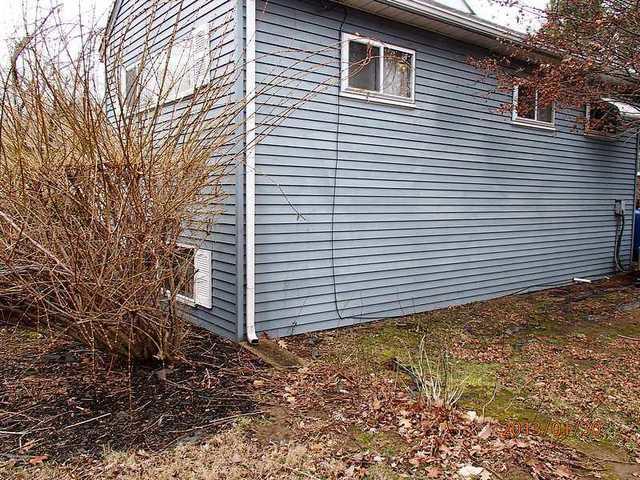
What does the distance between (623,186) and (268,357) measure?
912 centimetres

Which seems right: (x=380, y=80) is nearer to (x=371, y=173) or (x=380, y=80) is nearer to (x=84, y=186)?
(x=371, y=173)

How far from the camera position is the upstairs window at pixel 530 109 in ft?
26.6

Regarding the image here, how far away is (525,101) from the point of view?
8.20m

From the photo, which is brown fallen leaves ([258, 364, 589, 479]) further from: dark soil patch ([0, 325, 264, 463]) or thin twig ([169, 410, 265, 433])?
dark soil patch ([0, 325, 264, 463])

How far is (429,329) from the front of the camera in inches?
257

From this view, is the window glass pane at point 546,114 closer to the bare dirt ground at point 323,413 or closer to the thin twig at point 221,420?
the bare dirt ground at point 323,413

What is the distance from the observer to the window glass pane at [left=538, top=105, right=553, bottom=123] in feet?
29.0

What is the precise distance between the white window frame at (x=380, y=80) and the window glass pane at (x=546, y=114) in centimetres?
313

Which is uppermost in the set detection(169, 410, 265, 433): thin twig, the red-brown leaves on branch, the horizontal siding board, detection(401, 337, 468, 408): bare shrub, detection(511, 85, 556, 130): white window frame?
the red-brown leaves on branch

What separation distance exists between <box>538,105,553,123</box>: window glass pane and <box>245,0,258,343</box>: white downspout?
5584mm

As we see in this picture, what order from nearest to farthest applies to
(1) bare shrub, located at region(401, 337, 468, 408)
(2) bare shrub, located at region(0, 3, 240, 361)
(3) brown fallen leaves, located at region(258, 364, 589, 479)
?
1. (3) brown fallen leaves, located at region(258, 364, 589, 479)
2. (2) bare shrub, located at region(0, 3, 240, 361)
3. (1) bare shrub, located at region(401, 337, 468, 408)

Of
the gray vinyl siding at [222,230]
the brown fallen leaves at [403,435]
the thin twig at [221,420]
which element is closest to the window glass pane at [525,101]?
the gray vinyl siding at [222,230]

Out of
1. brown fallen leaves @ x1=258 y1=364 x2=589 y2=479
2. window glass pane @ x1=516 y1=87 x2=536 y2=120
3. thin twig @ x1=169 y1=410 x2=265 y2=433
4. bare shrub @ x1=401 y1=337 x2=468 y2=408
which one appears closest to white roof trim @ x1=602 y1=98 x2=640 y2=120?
window glass pane @ x1=516 y1=87 x2=536 y2=120

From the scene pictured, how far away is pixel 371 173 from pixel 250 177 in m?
1.84
